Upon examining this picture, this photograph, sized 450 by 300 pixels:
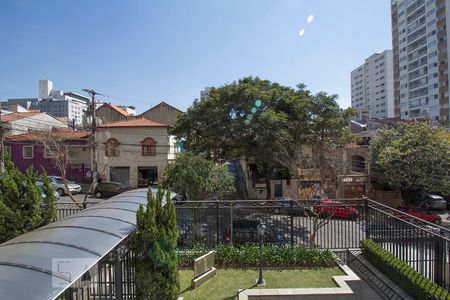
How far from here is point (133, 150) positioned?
3531 cm

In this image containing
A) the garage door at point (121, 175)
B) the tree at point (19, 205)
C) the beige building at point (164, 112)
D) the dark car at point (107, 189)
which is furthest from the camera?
the beige building at point (164, 112)

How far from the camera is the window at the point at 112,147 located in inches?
1384

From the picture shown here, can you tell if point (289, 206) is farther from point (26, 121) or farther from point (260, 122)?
point (26, 121)

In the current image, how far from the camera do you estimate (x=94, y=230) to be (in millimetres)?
5652

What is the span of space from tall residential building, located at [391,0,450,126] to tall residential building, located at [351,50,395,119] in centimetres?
3059

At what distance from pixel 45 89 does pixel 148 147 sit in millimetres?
92789

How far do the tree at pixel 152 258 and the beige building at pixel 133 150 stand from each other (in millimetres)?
28693

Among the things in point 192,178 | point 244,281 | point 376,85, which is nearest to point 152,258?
point 244,281

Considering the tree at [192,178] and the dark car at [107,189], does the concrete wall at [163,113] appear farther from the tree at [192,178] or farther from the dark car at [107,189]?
the tree at [192,178]

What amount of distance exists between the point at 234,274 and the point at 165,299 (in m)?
3.40

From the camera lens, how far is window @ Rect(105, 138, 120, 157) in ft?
115

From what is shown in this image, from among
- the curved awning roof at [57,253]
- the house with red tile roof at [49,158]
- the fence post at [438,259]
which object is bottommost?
the fence post at [438,259]

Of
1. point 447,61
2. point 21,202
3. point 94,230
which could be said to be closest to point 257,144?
point 21,202

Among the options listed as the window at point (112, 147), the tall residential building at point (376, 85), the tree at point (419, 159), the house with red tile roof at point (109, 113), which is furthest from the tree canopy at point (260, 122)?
the tall residential building at point (376, 85)
